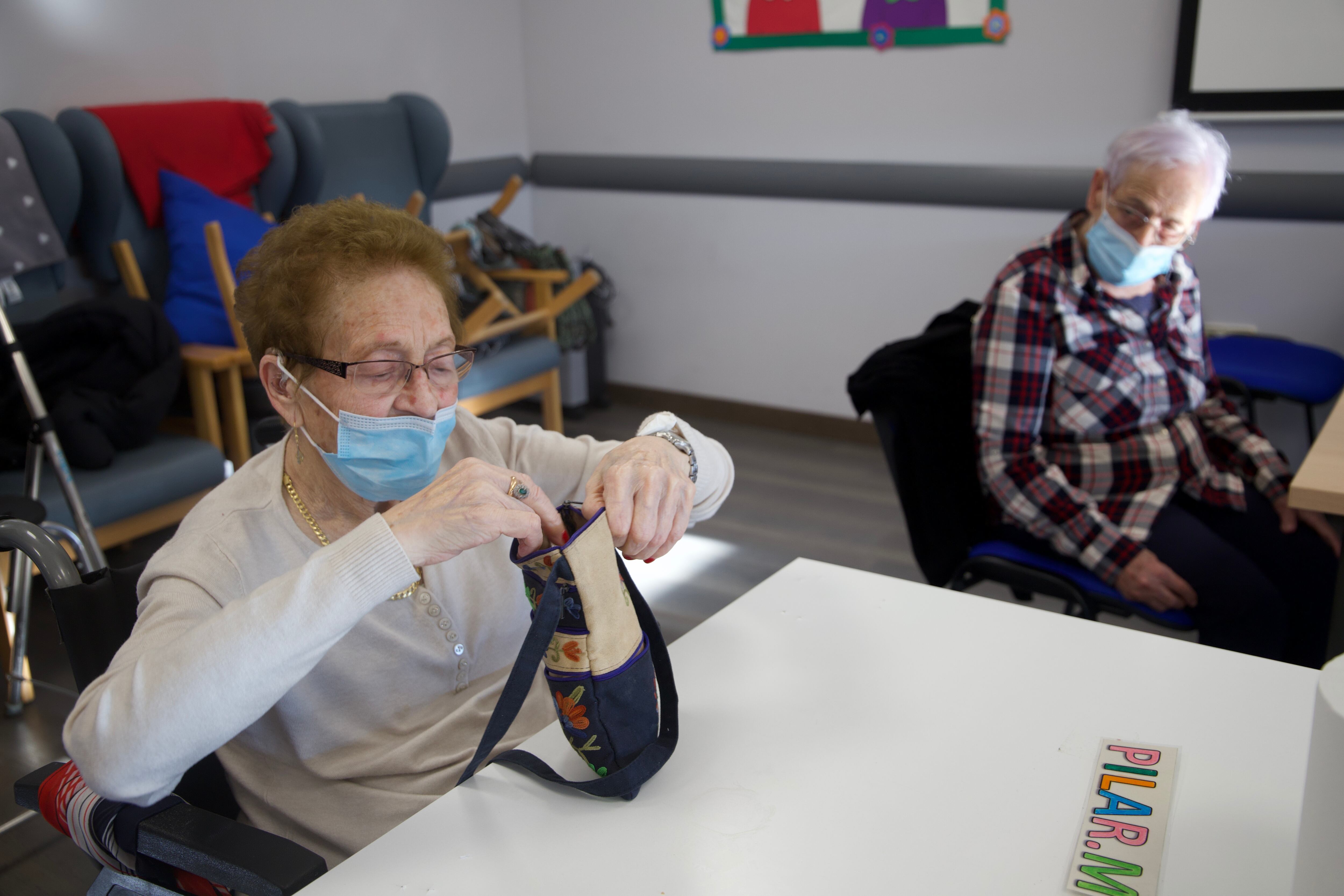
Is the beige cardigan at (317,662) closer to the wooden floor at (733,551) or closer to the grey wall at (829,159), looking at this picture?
the wooden floor at (733,551)

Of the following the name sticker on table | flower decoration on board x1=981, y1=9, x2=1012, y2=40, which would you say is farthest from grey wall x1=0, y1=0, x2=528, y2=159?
the name sticker on table

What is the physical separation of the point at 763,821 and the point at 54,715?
84.1 inches

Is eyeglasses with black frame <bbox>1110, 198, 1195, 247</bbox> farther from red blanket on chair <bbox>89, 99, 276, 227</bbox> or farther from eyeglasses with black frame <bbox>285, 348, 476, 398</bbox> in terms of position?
red blanket on chair <bbox>89, 99, 276, 227</bbox>

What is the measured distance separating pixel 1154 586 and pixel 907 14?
257 centimetres

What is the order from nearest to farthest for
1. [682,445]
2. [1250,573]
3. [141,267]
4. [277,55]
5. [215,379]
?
[682,445]
[1250,573]
[215,379]
[141,267]
[277,55]

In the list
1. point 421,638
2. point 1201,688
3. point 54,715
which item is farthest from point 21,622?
point 1201,688

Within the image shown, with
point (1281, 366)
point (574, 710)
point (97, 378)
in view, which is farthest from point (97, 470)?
point (1281, 366)

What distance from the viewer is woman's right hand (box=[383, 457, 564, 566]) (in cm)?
96

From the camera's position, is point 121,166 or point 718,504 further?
point 121,166

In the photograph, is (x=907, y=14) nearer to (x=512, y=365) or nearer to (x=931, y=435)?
(x=512, y=365)

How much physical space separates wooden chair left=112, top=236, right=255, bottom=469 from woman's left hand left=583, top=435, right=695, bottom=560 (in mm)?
1894

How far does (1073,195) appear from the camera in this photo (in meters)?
3.49

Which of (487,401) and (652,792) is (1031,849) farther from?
(487,401)

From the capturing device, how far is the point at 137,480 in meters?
2.48
